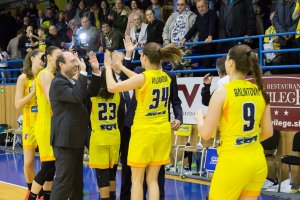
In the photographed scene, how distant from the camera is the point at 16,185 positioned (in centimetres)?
783

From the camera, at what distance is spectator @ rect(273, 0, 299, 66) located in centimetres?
782

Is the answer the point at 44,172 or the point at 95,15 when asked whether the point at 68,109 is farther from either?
the point at 95,15

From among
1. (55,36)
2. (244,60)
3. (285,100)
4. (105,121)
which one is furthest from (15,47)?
(244,60)

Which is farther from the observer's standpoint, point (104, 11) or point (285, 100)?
point (104, 11)

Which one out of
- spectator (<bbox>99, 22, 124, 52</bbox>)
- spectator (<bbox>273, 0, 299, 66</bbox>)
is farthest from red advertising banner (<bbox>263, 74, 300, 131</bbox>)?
spectator (<bbox>99, 22, 124, 52</bbox>)

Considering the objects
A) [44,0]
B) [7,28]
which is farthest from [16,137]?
[44,0]

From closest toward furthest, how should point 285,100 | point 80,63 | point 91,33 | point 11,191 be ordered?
point 80,63
point 11,191
point 285,100
point 91,33

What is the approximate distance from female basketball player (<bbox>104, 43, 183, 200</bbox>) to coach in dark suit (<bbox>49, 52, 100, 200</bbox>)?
44 centimetres

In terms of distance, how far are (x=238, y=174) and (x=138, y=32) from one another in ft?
24.6

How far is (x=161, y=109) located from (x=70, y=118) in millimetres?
914

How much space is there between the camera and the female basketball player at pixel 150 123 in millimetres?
4578

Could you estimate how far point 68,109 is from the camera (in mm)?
4672

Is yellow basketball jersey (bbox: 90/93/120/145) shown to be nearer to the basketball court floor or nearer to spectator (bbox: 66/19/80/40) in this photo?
the basketball court floor

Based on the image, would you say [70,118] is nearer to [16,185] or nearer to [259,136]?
[259,136]
